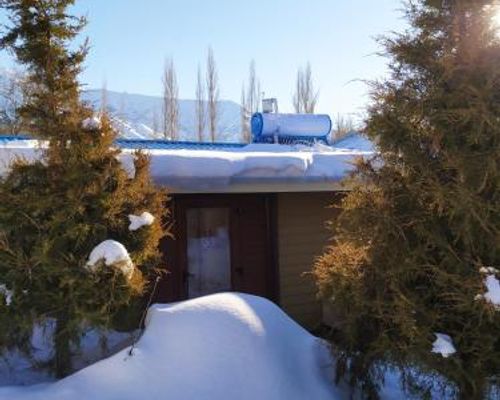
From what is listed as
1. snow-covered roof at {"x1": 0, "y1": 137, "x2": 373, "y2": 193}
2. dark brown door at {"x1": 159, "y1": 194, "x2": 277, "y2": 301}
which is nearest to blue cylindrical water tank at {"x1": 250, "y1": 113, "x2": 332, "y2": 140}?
dark brown door at {"x1": 159, "y1": 194, "x2": 277, "y2": 301}

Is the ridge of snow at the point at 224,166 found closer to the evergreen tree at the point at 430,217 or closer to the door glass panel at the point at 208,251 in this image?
the evergreen tree at the point at 430,217

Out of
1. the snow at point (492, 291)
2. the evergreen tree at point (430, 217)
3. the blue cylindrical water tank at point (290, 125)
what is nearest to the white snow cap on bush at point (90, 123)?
the evergreen tree at point (430, 217)


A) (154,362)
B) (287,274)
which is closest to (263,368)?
(154,362)

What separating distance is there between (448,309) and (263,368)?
143 cm

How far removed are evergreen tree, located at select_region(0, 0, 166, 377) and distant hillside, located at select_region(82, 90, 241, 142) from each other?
397mm

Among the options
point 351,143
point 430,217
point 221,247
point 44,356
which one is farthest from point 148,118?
point 430,217

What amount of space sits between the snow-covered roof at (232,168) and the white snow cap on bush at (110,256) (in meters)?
0.90

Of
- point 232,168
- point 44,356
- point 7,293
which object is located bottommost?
point 44,356

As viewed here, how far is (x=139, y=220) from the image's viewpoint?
16.2ft

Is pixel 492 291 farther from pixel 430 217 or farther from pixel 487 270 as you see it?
pixel 430 217

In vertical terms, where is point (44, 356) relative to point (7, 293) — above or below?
below

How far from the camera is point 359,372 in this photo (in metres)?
4.84

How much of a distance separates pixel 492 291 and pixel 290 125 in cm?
844

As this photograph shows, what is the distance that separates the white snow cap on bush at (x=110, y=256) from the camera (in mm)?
4551
